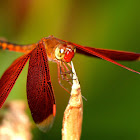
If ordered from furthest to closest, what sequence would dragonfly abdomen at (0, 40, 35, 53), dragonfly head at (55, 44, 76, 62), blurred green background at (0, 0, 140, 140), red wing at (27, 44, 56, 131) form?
dragonfly abdomen at (0, 40, 35, 53), blurred green background at (0, 0, 140, 140), dragonfly head at (55, 44, 76, 62), red wing at (27, 44, 56, 131)

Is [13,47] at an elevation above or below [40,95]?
above

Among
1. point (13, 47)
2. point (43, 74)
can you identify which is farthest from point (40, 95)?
point (13, 47)

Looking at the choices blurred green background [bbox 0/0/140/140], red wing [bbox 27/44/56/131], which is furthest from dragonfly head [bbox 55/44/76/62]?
blurred green background [bbox 0/0/140/140]

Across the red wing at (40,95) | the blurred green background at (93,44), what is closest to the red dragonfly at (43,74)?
the red wing at (40,95)

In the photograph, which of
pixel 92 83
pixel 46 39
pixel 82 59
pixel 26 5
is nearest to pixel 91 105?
pixel 92 83

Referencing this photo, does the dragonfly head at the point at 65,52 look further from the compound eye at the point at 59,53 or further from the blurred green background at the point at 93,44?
the blurred green background at the point at 93,44

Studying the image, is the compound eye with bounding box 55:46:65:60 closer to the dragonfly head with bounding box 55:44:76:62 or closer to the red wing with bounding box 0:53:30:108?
the dragonfly head with bounding box 55:44:76:62

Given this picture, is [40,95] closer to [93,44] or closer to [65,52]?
[65,52]

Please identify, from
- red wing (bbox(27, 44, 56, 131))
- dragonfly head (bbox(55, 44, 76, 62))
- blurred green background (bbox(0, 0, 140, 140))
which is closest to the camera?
red wing (bbox(27, 44, 56, 131))
